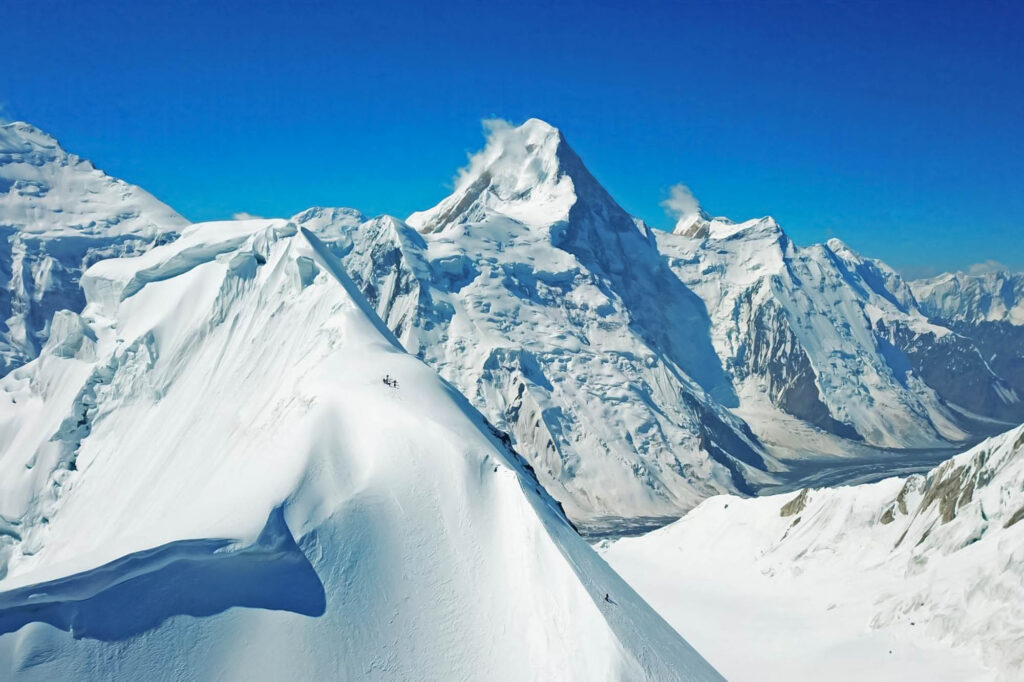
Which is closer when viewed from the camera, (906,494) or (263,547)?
(263,547)

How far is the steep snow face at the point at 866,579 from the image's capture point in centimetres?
5138

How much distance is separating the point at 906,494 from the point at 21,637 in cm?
7568

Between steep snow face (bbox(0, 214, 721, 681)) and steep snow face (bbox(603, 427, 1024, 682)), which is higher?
steep snow face (bbox(0, 214, 721, 681))

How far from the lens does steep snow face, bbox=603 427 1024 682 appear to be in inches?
2023

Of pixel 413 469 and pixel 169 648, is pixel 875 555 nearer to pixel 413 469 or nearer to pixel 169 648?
pixel 413 469

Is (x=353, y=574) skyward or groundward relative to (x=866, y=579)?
skyward

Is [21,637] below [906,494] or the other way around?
the other way around

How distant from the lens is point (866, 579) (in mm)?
68438

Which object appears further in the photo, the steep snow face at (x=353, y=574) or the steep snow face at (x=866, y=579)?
Result: the steep snow face at (x=866, y=579)

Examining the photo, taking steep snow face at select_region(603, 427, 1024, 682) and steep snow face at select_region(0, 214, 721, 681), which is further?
steep snow face at select_region(603, 427, 1024, 682)

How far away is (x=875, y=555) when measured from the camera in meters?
71.6

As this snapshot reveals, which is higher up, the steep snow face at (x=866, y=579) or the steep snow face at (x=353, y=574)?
the steep snow face at (x=353, y=574)

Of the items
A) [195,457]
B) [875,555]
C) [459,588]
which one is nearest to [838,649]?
[875,555]

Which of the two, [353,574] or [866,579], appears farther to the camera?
[866,579]
